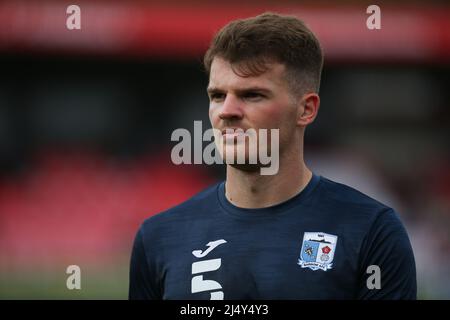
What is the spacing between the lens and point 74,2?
41.9 feet

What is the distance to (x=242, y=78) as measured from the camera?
3.09 m

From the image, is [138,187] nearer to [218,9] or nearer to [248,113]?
[218,9]

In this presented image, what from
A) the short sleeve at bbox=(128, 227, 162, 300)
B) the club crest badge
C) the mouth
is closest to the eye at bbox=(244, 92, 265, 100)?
the mouth

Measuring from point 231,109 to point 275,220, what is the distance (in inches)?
18.9

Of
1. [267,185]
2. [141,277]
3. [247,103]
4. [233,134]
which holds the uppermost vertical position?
[247,103]

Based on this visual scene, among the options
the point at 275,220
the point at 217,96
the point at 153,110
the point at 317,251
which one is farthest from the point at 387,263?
the point at 153,110

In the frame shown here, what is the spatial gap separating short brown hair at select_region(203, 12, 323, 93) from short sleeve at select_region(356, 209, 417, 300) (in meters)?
0.66

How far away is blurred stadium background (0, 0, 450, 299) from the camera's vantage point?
12.5 m

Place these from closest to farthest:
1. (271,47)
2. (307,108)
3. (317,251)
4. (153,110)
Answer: (317,251), (271,47), (307,108), (153,110)

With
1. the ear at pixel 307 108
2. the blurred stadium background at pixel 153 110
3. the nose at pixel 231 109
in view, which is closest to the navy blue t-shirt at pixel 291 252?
the ear at pixel 307 108

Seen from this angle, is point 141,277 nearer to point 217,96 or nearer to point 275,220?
point 275,220

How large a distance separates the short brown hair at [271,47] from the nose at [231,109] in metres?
0.11
